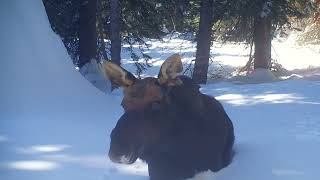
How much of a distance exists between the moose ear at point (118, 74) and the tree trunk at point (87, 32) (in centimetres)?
1144

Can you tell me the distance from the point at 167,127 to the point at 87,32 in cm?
1177

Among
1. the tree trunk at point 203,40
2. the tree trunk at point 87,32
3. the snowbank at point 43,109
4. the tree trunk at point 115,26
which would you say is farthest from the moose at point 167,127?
the tree trunk at point 87,32

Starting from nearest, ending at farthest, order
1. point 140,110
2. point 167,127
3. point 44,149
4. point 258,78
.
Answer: point 140,110
point 167,127
point 44,149
point 258,78

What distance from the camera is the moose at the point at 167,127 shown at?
323 cm

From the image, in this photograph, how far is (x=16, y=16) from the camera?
24.4 ft

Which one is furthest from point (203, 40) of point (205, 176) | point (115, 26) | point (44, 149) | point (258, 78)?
point (205, 176)

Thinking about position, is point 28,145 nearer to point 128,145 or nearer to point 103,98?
point 128,145

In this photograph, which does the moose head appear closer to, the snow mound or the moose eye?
the moose eye

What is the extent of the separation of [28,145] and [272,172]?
2475 millimetres

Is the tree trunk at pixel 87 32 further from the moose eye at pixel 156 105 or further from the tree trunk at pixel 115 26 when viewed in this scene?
the moose eye at pixel 156 105

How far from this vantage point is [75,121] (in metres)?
6.26

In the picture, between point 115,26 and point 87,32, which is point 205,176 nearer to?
point 115,26

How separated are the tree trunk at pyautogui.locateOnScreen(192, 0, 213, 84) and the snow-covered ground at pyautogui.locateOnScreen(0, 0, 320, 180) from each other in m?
4.86

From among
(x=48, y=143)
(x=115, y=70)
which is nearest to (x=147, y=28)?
(x=48, y=143)
